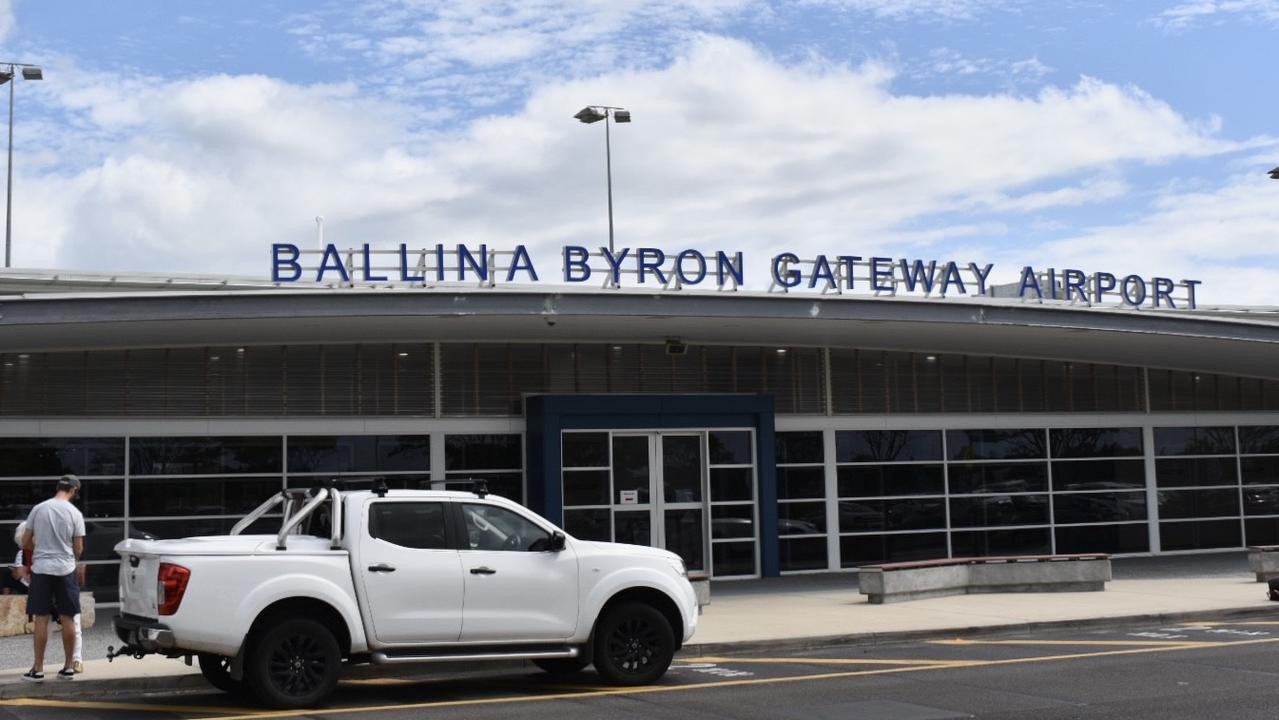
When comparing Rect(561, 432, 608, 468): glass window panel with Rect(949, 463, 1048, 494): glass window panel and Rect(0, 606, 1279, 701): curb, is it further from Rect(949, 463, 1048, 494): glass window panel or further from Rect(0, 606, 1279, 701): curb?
Rect(0, 606, 1279, 701): curb

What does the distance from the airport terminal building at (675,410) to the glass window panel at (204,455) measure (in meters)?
0.03

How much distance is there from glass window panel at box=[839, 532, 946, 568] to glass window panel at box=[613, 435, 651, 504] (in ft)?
13.3

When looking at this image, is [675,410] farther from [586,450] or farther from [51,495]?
[51,495]

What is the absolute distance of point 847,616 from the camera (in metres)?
18.5

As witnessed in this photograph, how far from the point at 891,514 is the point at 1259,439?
8612 mm

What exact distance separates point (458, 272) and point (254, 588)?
10.5m

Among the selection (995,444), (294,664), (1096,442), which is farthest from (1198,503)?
(294,664)

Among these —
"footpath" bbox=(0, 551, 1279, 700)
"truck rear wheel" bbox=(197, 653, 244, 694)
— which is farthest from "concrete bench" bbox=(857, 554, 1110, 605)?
"truck rear wheel" bbox=(197, 653, 244, 694)

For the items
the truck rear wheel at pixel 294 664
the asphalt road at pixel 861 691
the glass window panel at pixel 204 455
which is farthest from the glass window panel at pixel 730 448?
the truck rear wheel at pixel 294 664

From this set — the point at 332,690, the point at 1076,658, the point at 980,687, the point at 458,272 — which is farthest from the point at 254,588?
the point at 458,272

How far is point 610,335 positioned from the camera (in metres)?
23.4

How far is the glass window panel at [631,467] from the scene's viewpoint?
23.9m

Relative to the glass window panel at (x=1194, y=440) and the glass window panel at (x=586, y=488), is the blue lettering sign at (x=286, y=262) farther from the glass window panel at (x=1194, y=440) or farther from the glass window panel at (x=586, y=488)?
the glass window panel at (x=1194, y=440)

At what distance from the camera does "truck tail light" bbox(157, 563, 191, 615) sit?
37.4 feet
